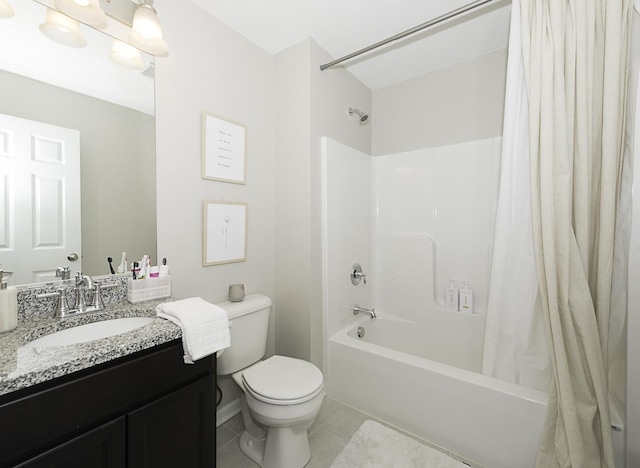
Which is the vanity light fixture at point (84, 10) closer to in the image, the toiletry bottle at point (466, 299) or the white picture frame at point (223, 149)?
the white picture frame at point (223, 149)

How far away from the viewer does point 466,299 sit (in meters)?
2.21

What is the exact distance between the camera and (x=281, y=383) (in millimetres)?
1447

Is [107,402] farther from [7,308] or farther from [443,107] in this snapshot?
[443,107]

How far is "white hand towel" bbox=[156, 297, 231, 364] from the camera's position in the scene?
1.03 metres

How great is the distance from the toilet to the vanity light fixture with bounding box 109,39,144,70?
→ 1.33 meters

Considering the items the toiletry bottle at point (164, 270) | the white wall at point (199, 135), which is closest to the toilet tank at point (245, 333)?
the white wall at point (199, 135)

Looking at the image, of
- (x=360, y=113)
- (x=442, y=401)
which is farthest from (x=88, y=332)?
(x=360, y=113)

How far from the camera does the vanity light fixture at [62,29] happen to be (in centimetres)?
120

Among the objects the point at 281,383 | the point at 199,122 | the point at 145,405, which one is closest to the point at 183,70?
the point at 199,122

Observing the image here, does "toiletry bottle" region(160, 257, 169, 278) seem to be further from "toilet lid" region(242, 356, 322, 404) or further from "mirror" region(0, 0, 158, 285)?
"toilet lid" region(242, 356, 322, 404)

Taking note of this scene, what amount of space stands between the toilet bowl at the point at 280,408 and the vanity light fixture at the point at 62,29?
5.74ft

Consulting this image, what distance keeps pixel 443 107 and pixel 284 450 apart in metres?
2.61

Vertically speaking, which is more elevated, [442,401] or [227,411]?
[442,401]

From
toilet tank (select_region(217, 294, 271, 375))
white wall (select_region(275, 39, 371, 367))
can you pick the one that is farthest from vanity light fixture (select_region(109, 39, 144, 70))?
toilet tank (select_region(217, 294, 271, 375))
